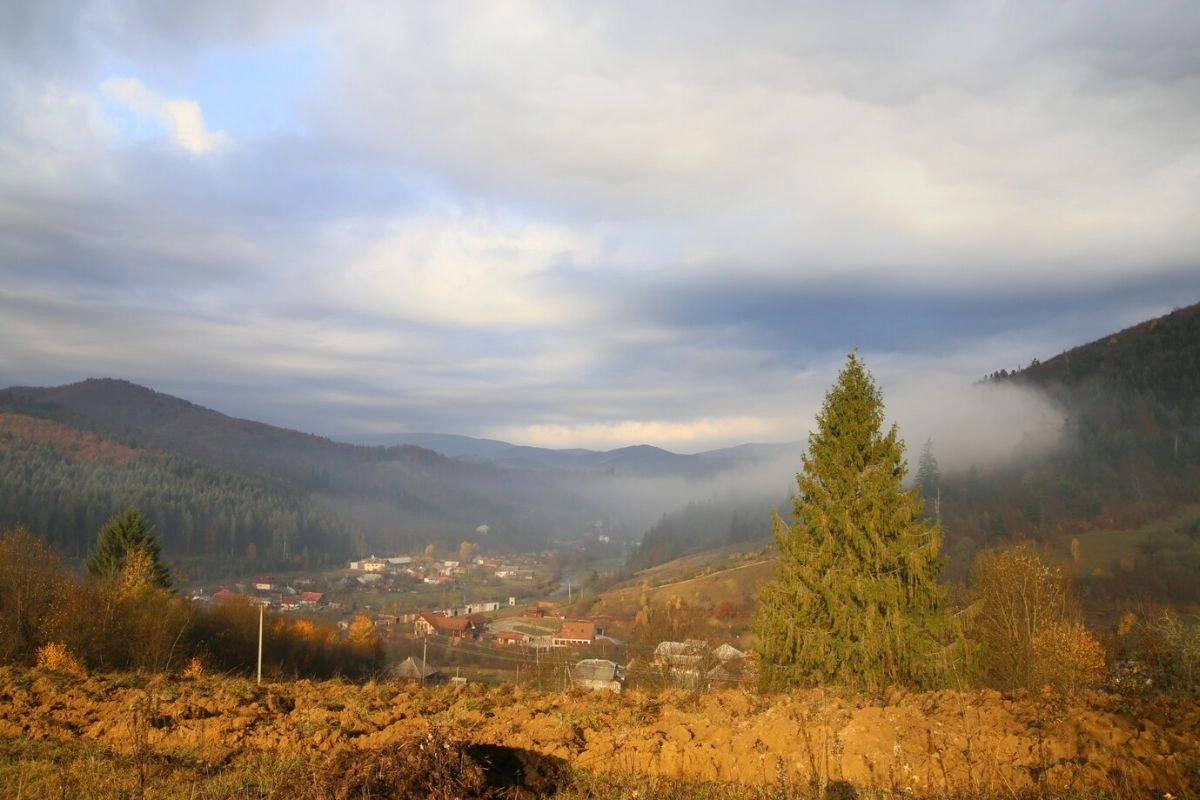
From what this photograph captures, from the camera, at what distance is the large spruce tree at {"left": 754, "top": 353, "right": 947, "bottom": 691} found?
16.8 m

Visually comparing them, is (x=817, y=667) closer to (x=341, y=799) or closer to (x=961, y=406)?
(x=341, y=799)

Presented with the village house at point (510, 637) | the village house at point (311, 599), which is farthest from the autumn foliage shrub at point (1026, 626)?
the village house at point (311, 599)

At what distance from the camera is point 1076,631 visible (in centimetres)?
2564

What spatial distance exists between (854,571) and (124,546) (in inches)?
1657

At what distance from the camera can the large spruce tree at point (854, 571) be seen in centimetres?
1683

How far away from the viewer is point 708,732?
28.6 feet

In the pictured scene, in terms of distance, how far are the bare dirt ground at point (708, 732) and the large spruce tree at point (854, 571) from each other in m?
6.37

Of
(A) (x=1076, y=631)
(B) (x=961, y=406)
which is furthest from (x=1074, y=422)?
(A) (x=1076, y=631)

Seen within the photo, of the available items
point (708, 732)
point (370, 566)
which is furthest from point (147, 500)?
point (708, 732)

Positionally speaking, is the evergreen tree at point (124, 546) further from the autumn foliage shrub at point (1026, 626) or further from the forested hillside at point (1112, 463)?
the forested hillside at point (1112, 463)

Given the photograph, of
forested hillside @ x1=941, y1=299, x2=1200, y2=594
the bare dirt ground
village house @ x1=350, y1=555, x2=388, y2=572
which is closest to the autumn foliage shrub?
the bare dirt ground

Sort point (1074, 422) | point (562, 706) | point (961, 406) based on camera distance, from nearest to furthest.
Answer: point (562, 706) → point (1074, 422) → point (961, 406)

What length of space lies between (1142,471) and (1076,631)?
326ft

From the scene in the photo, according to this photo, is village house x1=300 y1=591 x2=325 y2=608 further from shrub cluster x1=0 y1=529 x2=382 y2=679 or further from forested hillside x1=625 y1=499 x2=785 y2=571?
forested hillside x1=625 y1=499 x2=785 y2=571
